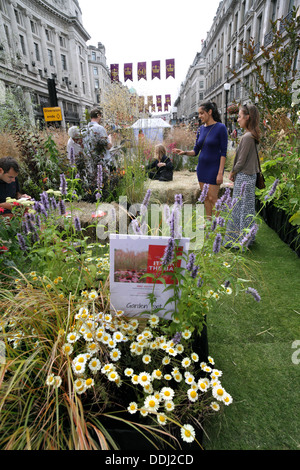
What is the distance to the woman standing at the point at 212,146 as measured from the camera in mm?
2736

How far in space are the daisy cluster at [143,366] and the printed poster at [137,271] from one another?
60mm

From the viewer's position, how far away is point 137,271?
3.51ft

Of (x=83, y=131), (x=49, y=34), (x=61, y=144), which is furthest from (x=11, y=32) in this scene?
(x=83, y=131)

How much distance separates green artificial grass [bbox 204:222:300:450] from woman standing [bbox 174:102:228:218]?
1098 millimetres

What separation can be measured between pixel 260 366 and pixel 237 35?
31.4 meters

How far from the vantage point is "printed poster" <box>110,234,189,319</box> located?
103cm

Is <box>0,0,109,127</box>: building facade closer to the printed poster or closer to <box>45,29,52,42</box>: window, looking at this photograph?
<box>45,29,52,42</box>: window

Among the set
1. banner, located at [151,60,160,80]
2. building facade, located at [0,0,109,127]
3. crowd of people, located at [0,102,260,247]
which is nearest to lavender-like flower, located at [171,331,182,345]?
crowd of people, located at [0,102,260,247]

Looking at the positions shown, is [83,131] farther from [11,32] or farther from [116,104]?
[11,32]

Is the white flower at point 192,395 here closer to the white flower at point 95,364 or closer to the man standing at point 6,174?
the white flower at point 95,364

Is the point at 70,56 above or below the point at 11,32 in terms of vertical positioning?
above

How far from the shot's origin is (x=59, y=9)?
29.5m

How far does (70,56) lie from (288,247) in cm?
4164

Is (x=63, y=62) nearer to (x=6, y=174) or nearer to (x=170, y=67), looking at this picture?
(x=170, y=67)
